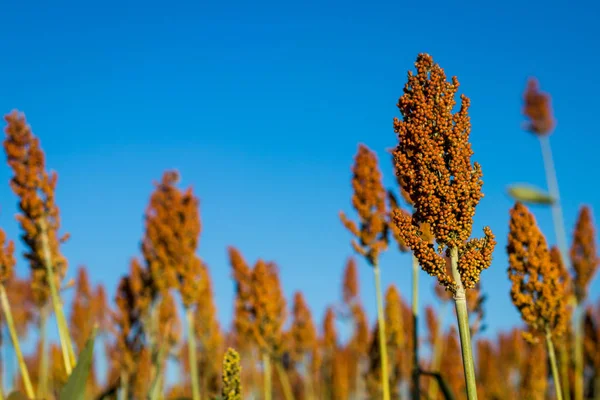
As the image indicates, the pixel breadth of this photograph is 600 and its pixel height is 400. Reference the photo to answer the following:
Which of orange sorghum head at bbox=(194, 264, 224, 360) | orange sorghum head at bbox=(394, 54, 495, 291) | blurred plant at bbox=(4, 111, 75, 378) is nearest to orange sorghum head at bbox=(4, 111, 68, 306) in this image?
blurred plant at bbox=(4, 111, 75, 378)

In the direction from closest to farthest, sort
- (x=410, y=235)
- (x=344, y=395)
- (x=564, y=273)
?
(x=410, y=235) → (x=564, y=273) → (x=344, y=395)

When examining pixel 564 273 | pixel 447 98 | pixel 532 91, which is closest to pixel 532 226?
pixel 564 273

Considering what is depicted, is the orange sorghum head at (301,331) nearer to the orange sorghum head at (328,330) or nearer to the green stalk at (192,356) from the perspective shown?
the orange sorghum head at (328,330)

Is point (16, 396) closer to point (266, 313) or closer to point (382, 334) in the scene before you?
point (382, 334)

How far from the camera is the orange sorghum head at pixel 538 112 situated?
40.5 ft

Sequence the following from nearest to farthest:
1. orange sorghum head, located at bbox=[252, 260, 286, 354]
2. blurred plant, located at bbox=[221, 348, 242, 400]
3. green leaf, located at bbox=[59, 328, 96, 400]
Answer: green leaf, located at bbox=[59, 328, 96, 400], blurred plant, located at bbox=[221, 348, 242, 400], orange sorghum head, located at bbox=[252, 260, 286, 354]

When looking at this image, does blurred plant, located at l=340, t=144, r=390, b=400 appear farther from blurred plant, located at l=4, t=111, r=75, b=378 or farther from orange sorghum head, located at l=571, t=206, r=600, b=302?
orange sorghum head, located at l=571, t=206, r=600, b=302

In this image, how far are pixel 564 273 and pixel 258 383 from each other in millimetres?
20846

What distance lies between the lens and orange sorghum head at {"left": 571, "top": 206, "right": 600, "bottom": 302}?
15008 mm

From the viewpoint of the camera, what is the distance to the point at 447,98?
550cm

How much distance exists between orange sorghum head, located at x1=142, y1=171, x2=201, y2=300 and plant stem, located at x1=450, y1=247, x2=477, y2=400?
861 centimetres

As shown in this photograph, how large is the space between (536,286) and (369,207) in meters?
2.88

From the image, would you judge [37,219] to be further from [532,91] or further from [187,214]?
[532,91]

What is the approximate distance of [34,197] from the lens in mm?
9430
